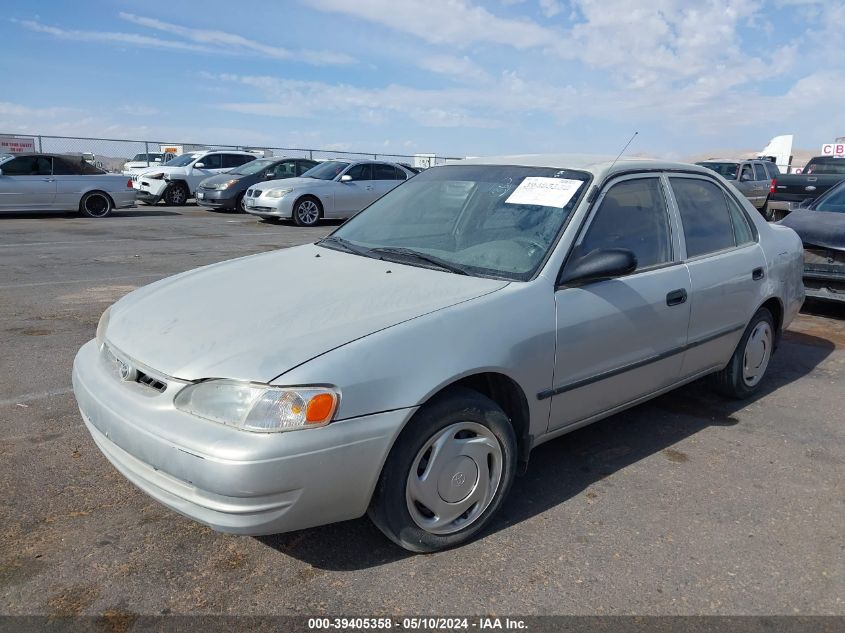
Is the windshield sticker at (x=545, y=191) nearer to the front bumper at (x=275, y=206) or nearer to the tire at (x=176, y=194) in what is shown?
the front bumper at (x=275, y=206)

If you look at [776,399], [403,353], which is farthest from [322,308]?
[776,399]

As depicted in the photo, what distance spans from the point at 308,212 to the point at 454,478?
13.7m

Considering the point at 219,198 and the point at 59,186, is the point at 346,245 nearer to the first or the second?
the point at 59,186

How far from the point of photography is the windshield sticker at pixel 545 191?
357cm

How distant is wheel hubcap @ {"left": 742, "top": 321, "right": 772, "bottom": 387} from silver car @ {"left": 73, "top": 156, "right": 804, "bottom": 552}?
30 centimetres

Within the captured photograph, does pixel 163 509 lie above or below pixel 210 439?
below

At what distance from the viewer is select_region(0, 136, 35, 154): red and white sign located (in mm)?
25453

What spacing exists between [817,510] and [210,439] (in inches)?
109

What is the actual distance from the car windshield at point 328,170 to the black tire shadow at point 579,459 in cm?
1257

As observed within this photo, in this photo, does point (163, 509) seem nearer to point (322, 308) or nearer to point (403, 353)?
point (322, 308)

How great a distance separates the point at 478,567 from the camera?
2814 millimetres

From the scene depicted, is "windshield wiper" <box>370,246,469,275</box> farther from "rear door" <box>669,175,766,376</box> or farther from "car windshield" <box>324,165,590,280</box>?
"rear door" <box>669,175,766,376</box>

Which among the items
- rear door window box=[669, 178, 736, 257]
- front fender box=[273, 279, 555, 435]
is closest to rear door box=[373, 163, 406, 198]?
rear door window box=[669, 178, 736, 257]

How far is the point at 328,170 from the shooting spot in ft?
55.6
